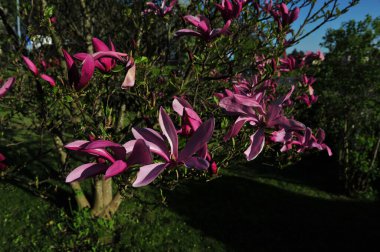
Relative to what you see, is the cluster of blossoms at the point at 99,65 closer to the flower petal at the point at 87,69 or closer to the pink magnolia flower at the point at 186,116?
the flower petal at the point at 87,69

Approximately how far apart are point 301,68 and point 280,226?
3.84 m

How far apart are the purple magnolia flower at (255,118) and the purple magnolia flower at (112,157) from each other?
443 millimetres

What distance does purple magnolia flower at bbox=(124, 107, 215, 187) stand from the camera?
2.99 ft

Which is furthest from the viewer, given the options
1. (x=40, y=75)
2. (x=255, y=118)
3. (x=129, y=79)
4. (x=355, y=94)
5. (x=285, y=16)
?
(x=355, y=94)

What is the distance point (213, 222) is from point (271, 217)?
1257 millimetres

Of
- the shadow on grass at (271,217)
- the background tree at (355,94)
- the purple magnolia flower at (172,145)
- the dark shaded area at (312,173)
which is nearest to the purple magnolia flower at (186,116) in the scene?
the purple magnolia flower at (172,145)

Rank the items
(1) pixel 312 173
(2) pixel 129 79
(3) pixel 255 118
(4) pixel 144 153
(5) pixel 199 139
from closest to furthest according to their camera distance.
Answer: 1. (4) pixel 144 153
2. (5) pixel 199 139
3. (2) pixel 129 79
4. (3) pixel 255 118
5. (1) pixel 312 173

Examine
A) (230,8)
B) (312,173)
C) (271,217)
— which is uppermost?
(230,8)

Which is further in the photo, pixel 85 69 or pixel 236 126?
pixel 236 126

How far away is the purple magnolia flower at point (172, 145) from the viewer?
91 cm

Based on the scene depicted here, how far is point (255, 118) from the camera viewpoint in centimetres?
132

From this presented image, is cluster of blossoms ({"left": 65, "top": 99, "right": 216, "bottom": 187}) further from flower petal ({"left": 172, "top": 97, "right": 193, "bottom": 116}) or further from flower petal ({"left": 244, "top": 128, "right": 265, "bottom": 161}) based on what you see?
flower petal ({"left": 244, "top": 128, "right": 265, "bottom": 161})

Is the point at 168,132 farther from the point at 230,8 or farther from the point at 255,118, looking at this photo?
the point at 230,8

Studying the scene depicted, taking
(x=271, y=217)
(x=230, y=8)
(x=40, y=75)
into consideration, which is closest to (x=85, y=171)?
(x=40, y=75)
